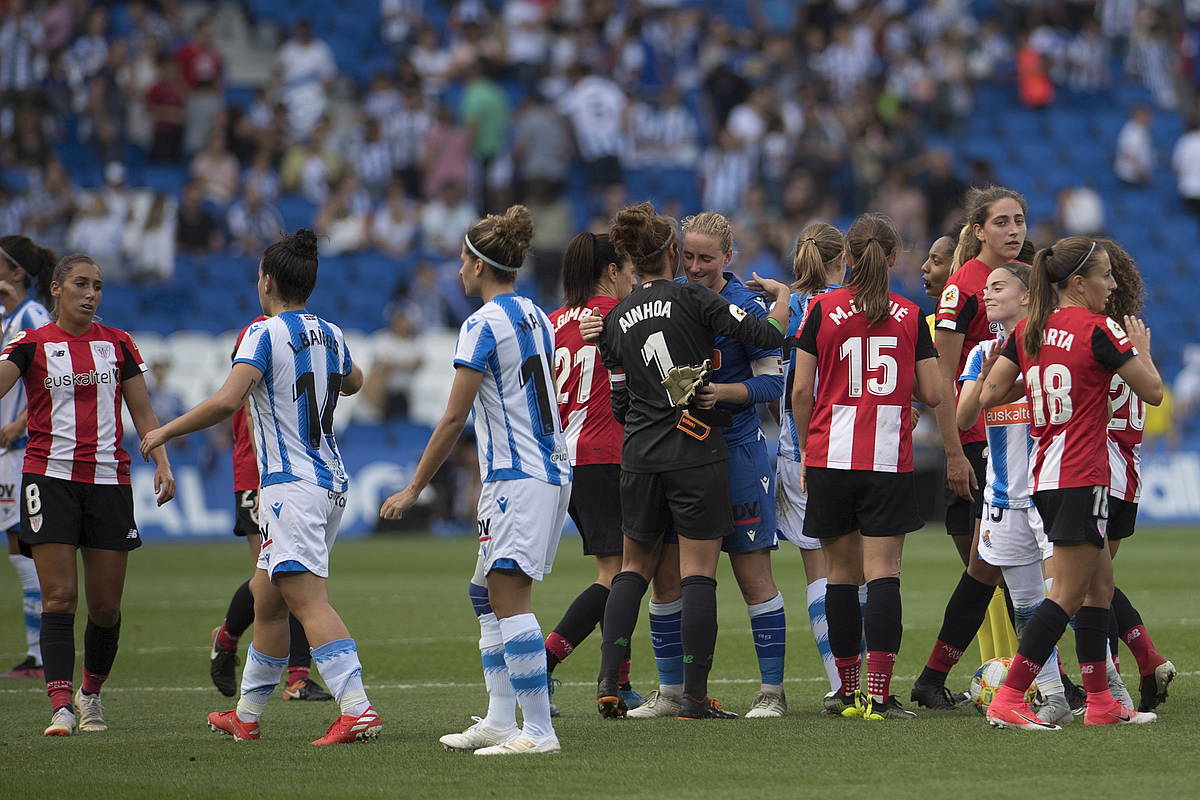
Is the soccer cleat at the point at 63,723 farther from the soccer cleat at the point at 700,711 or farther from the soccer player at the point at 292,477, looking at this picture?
the soccer cleat at the point at 700,711

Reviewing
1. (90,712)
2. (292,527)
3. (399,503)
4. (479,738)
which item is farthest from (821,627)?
(90,712)

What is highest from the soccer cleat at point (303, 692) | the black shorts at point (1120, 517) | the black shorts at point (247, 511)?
the black shorts at point (1120, 517)

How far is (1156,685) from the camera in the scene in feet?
25.4

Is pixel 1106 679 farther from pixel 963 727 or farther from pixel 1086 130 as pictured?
pixel 1086 130

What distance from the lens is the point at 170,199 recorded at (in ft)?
79.4

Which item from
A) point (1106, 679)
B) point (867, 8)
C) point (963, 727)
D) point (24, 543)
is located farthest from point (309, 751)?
point (867, 8)

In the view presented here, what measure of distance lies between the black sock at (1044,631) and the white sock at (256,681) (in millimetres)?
3175

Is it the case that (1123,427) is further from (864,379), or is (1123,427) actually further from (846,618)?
(846,618)

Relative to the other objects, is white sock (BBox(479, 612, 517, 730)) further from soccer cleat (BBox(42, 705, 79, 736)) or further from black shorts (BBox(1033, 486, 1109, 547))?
black shorts (BBox(1033, 486, 1109, 547))

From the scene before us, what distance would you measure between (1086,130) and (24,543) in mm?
24087

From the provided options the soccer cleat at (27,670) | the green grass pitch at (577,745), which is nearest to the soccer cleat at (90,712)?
the green grass pitch at (577,745)

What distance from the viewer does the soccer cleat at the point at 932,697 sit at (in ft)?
26.5

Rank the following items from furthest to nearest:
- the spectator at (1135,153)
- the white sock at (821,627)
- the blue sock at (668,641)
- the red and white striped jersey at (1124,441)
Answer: the spectator at (1135,153)
the white sock at (821,627)
the blue sock at (668,641)
the red and white striped jersey at (1124,441)

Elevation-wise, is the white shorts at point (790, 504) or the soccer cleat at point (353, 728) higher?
the white shorts at point (790, 504)
